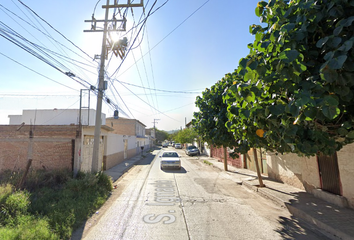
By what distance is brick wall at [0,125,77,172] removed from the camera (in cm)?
914

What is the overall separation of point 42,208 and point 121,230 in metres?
2.66

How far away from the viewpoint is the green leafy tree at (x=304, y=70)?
7.30 ft

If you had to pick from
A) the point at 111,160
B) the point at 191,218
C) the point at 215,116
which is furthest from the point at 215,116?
the point at 111,160

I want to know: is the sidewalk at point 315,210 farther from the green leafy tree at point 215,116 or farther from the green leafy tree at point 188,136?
the green leafy tree at point 188,136

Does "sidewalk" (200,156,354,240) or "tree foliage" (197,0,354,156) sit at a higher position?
"tree foliage" (197,0,354,156)

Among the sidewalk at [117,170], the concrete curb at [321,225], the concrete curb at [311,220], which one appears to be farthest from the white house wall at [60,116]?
the concrete curb at [321,225]

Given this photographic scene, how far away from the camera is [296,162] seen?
7660 mm

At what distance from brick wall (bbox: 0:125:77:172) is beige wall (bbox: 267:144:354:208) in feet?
34.4

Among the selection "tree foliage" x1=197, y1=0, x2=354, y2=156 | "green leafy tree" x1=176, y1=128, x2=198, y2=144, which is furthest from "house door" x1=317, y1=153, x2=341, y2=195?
"green leafy tree" x1=176, y1=128, x2=198, y2=144

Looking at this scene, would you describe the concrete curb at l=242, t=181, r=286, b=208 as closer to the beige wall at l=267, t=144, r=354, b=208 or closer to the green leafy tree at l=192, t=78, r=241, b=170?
the beige wall at l=267, t=144, r=354, b=208

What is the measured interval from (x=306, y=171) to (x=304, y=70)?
6.53m

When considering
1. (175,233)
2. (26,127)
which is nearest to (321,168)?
(175,233)

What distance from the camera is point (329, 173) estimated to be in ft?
19.9

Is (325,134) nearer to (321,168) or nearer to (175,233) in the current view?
(175,233)
